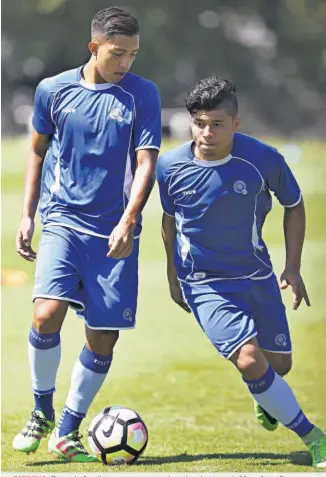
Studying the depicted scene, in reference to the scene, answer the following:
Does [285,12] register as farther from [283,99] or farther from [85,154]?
[85,154]

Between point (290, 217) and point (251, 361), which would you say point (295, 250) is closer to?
point (290, 217)

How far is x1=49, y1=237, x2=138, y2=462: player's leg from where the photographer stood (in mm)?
5734

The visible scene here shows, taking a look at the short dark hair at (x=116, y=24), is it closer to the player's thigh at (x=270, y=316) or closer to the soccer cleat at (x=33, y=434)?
the player's thigh at (x=270, y=316)

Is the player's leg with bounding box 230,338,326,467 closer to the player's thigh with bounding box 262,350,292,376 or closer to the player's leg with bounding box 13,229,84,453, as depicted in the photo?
the player's thigh with bounding box 262,350,292,376

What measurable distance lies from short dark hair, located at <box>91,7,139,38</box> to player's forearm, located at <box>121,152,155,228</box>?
2.19 feet

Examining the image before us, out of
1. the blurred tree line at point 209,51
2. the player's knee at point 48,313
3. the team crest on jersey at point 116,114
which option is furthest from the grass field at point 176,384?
the blurred tree line at point 209,51

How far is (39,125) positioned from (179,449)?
1.97m

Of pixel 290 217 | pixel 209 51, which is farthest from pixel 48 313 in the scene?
pixel 209 51

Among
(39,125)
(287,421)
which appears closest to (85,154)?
(39,125)

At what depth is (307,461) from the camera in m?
5.66

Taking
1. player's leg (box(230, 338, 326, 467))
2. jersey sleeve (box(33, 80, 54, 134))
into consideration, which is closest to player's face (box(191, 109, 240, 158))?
jersey sleeve (box(33, 80, 54, 134))

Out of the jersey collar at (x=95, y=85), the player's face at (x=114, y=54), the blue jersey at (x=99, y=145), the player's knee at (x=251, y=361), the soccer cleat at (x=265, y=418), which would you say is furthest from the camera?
the soccer cleat at (x=265, y=418)

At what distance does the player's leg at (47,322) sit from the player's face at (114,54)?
858 millimetres

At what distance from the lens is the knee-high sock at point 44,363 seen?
5809mm
